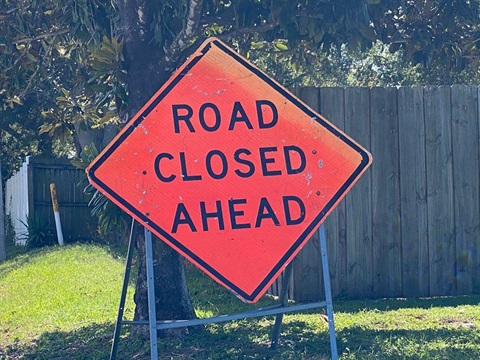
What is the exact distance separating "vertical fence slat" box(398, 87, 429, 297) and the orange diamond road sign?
135 inches

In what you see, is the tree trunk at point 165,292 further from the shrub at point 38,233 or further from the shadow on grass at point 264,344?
the shrub at point 38,233

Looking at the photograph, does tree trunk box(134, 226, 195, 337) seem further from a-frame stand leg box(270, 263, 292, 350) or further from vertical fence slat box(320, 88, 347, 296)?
vertical fence slat box(320, 88, 347, 296)

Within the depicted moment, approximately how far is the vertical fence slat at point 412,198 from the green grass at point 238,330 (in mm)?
243

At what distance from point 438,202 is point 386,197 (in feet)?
1.85

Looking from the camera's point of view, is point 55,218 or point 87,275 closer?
point 87,275

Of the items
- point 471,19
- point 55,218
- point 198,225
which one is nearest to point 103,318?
point 198,225

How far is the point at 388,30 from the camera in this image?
7.96m

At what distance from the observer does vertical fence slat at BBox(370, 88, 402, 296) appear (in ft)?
27.7

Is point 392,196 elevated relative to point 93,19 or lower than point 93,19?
lower

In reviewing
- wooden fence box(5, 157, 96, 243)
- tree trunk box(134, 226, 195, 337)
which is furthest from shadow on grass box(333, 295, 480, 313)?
wooden fence box(5, 157, 96, 243)

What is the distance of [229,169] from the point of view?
17.0 feet

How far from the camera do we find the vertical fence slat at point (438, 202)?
28.0 feet

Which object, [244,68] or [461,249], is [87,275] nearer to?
[461,249]

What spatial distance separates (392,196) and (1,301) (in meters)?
5.62
